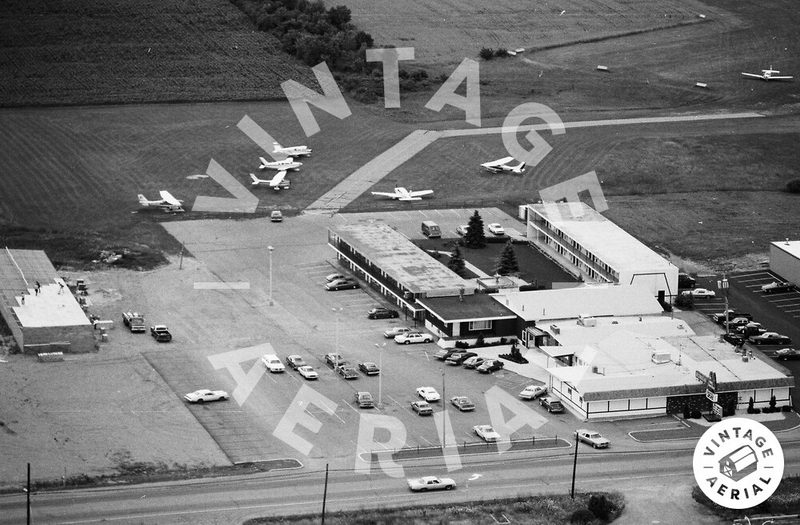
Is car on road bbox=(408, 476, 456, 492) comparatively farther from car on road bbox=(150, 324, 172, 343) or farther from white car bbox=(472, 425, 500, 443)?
car on road bbox=(150, 324, 172, 343)

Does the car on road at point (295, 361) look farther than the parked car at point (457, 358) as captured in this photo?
No

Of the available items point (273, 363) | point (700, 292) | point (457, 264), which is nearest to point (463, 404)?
point (273, 363)

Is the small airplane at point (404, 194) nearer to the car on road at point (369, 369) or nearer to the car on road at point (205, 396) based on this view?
the car on road at point (369, 369)

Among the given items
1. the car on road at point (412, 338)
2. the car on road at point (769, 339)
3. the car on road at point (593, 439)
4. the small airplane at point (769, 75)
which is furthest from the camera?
the small airplane at point (769, 75)

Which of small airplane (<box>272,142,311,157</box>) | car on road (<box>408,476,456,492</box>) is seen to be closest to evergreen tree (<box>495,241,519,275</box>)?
small airplane (<box>272,142,311,157</box>)

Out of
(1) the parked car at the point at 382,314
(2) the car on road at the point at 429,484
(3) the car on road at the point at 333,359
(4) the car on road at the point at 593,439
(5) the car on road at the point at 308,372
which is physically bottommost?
(2) the car on road at the point at 429,484

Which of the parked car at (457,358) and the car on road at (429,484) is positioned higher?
the parked car at (457,358)

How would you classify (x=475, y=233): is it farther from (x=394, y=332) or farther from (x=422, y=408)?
(x=422, y=408)

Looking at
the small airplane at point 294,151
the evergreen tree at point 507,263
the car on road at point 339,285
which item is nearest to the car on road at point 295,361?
the car on road at point 339,285
